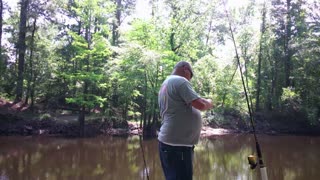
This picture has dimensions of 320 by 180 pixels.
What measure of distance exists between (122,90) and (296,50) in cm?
1189

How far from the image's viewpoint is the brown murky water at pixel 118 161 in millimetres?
8570

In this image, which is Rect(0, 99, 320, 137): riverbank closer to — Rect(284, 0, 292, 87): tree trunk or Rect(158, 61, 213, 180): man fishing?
Rect(284, 0, 292, 87): tree trunk

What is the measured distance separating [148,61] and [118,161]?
6712 mm

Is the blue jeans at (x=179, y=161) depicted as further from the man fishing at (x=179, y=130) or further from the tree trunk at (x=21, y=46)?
the tree trunk at (x=21, y=46)

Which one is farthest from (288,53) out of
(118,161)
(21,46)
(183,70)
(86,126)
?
(183,70)

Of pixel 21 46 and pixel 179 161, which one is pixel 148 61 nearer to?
pixel 21 46

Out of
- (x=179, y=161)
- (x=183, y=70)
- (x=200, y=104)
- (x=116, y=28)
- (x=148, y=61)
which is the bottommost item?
(x=179, y=161)

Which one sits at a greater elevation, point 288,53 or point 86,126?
point 288,53

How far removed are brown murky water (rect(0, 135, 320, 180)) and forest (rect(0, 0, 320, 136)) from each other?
3.89m

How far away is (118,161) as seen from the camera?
10.8 m

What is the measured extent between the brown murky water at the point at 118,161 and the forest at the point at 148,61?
389cm

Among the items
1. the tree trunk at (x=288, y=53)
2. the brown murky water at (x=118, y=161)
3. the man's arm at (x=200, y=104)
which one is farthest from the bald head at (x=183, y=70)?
the tree trunk at (x=288, y=53)

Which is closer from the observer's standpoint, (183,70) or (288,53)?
(183,70)

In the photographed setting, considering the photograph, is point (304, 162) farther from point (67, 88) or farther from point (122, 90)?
point (67, 88)
